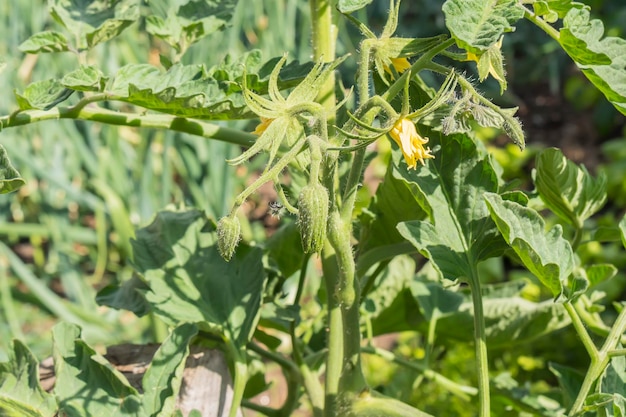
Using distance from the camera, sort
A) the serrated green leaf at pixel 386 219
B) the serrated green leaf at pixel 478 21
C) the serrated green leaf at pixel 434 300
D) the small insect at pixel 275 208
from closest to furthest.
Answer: the serrated green leaf at pixel 478 21 → the small insect at pixel 275 208 → the serrated green leaf at pixel 386 219 → the serrated green leaf at pixel 434 300

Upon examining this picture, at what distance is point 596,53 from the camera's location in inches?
20.8

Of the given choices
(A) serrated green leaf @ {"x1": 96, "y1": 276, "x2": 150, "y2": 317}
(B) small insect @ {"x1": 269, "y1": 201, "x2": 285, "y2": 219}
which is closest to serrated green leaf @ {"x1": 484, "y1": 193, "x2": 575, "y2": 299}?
(B) small insect @ {"x1": 269, "y1": 201, "x2": 285, "y2": 219}

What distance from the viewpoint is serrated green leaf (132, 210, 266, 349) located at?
2.42 ft

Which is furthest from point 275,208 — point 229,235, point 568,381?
point 568,381

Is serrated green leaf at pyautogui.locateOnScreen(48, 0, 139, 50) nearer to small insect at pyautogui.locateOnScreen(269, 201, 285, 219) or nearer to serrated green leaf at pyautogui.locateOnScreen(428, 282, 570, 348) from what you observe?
small insect at pyautogui.locateOnScreen(269, 201, 285, 219)

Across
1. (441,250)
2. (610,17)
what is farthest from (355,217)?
(610,17)

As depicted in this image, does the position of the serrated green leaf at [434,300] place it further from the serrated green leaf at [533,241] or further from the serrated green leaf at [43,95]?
the serrated green leaf at [43,95]

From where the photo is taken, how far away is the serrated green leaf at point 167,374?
652 mm

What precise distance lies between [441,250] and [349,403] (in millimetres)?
148

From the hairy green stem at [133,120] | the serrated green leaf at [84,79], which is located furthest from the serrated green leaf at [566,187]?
the serrated green leaf at [84,79]

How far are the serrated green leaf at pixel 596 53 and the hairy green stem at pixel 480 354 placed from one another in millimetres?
191

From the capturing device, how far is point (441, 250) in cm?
66

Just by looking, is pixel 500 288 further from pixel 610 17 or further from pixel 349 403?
pixel 610 17

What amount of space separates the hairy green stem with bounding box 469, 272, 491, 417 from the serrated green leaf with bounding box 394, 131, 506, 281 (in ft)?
0.05
